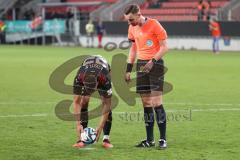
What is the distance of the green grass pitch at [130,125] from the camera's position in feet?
31.7

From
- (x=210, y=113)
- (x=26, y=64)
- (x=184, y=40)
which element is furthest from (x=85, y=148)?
(x=184, y=40)

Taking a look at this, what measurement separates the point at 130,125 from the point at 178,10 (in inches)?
1535

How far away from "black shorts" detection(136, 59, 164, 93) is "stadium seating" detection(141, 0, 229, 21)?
126 ft

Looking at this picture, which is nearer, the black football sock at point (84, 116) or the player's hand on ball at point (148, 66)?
the player's hand on ball at point (148, 66)

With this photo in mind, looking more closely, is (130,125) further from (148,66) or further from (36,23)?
(36,23)

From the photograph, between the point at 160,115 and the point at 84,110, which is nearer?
the point at 160,115

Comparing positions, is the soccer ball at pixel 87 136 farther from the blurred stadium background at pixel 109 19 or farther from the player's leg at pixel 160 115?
the blurred stadium background at pixel 109 19

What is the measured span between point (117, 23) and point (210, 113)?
36.5 meters

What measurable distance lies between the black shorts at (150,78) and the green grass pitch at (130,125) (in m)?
0.90

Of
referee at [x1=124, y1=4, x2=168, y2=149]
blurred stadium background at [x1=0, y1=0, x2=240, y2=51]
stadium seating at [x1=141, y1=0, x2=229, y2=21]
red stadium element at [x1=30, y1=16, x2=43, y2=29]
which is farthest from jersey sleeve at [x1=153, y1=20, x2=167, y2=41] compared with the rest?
red stadium element at [x1=30, y1=16, x2=43, y2=29]

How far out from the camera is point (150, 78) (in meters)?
10.2

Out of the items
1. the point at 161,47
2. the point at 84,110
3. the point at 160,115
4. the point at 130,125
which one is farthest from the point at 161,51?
the point at 130,125

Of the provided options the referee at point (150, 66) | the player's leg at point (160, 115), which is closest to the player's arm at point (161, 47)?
the referee at point (150, 66)

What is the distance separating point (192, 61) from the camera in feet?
109
